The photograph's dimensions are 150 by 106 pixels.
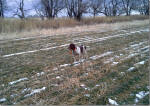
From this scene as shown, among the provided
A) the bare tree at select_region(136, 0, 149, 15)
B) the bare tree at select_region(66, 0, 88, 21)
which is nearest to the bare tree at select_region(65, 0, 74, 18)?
the bare tree at select_region(66, 0, 88, 21)

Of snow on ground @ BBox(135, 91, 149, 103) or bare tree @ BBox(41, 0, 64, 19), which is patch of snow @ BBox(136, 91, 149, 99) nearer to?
snow on ground @ BBox(135, 91, 149, 103)

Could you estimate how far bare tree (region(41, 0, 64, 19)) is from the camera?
21.7m

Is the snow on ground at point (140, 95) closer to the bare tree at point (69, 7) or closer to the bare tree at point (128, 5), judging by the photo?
the bare tree at point (69, 7)

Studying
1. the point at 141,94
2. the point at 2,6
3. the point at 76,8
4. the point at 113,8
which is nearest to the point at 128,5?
the point at 113,8

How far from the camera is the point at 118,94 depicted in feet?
6.72

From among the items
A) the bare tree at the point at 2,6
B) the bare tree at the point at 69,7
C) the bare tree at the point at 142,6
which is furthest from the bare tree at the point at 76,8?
the bare tree at the point at 142,6

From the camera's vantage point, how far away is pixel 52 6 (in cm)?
2219

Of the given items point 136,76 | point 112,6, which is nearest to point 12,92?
point 136,76

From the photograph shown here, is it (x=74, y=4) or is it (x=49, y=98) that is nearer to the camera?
(x=49, y=98)

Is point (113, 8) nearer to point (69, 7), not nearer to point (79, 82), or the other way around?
point (69, 7)

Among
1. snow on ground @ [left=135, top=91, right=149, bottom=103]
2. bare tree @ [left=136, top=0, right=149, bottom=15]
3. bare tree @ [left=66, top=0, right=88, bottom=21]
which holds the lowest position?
snow on ground @ [left=135, top=91, right=149, bottom=103]

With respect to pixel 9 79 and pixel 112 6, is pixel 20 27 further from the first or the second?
pixel 112 6

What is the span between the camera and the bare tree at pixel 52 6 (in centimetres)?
2172

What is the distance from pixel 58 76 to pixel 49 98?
797mm
